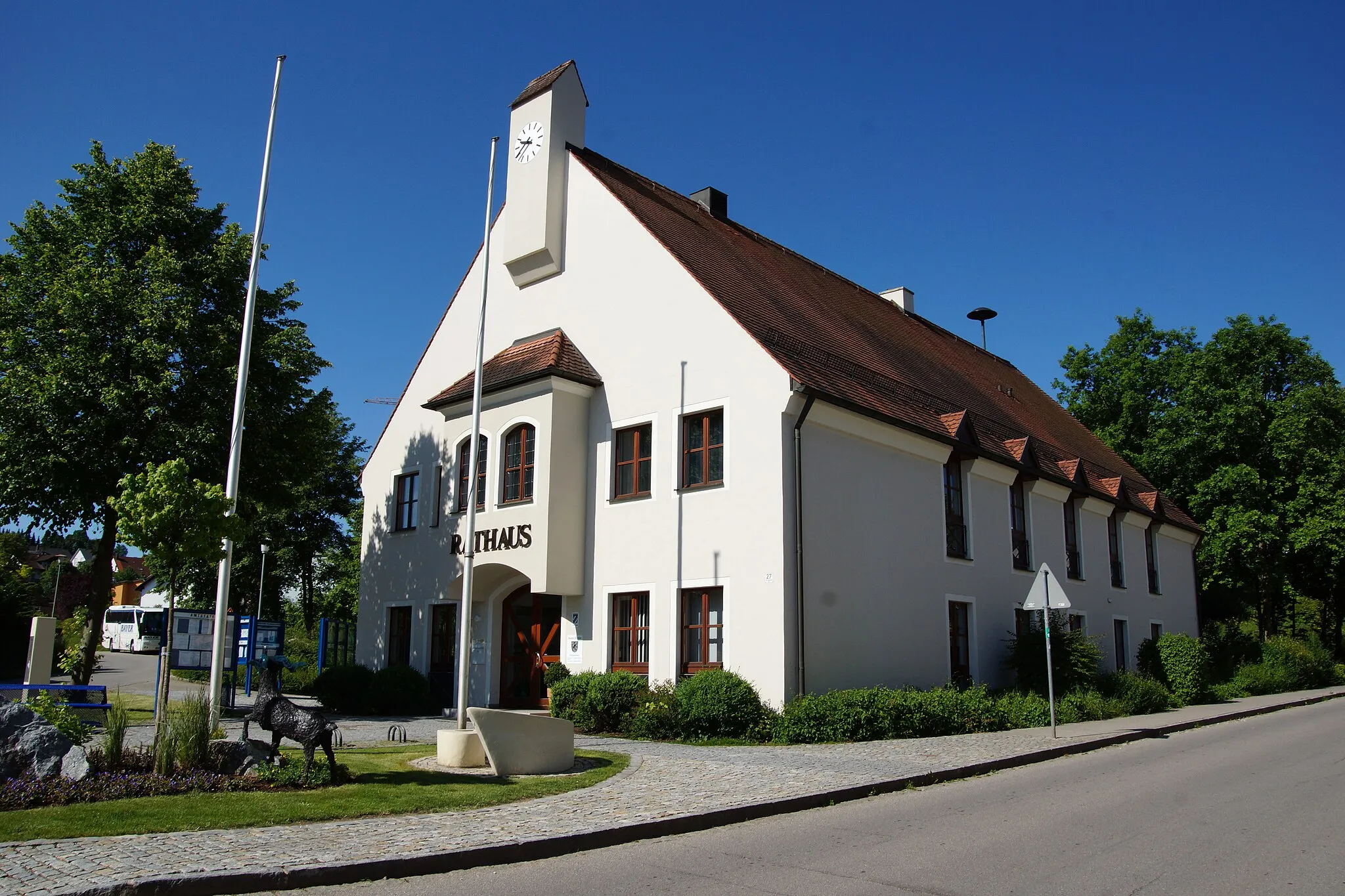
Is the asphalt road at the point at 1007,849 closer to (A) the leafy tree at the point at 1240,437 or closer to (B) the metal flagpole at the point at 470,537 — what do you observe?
(B) the metal flagpole at the point at 470,537

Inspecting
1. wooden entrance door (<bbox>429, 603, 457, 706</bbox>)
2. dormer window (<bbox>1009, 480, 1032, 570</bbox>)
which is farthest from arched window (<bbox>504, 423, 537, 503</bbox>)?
dormer window (<bbox>1009, 480, 1032, 570</bbox>)

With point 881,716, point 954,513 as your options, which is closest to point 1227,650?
point 954,513

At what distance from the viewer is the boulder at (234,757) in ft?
35.7

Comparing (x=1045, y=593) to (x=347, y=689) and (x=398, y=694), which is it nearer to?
(x=398, y=694)

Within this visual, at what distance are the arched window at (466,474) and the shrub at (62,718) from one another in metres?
11.2

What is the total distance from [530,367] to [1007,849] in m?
15.3

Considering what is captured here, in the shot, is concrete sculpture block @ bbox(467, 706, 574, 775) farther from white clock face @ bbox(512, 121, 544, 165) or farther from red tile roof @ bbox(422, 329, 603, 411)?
white clock face @ bbox(512, 121, 544, 165)

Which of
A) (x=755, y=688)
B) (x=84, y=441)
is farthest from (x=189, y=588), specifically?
(x=755, y=688)

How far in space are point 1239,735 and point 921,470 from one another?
25.3ft

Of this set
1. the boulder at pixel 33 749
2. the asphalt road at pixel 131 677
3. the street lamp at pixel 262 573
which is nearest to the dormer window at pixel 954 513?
the boulder at pixel 33 749

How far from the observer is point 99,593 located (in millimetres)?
21609

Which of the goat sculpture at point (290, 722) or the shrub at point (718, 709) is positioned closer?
the goat sculpture at point (290, 722)

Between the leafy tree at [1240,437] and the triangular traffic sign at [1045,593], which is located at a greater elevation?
the leafy tree at [1240,437]

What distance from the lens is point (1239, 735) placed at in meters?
18.8
